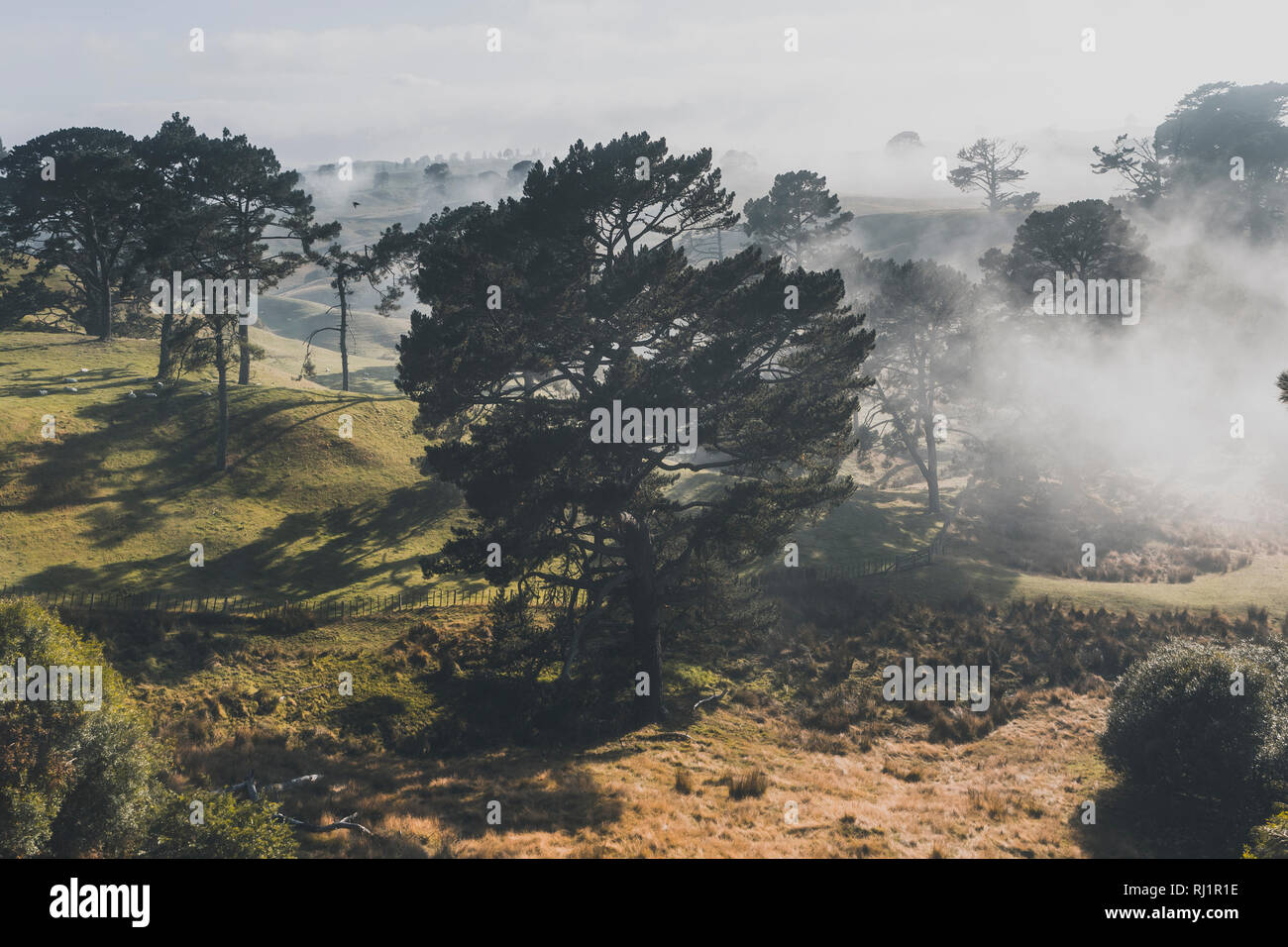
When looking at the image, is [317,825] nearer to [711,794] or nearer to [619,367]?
[711,794]

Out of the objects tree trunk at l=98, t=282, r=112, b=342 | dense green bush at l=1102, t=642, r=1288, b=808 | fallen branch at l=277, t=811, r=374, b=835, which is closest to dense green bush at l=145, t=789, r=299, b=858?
fallen branch at l=277, t=811, r=374, b=835

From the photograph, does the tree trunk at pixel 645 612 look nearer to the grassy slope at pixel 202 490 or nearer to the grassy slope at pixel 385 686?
the grassy slope at pixel 385 686

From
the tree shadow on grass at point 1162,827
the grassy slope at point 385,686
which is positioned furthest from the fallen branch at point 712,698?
the tree shadow on grass at point 1162,827

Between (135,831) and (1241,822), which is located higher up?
(135,831)

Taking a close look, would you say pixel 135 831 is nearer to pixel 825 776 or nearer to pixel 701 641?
pixel 825 776

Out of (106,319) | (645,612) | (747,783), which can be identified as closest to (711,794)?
(747,783)

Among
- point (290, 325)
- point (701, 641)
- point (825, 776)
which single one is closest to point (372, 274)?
point (701, 641)
